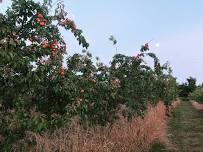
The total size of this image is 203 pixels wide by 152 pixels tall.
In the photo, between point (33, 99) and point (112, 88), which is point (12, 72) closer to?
point (33, 99)

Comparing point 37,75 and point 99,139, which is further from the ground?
point 37,75

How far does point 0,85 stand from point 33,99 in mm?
1654

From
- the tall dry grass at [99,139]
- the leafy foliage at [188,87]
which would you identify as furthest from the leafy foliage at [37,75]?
the leafy foliage at [188,87]

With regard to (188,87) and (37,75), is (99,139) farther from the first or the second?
(188,87)

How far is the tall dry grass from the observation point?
330 inches

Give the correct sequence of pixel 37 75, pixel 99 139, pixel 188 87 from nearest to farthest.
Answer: pixel 37 75 < pixel 99 139 < pixel 188 87

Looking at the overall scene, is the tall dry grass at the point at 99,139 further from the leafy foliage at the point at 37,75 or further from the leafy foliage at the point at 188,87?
the leafy foliage at the point at 188,87

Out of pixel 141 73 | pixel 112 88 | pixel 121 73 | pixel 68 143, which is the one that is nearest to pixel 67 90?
pixel 68 143

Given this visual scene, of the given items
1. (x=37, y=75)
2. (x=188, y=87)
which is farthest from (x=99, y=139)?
(x=188, y=87)

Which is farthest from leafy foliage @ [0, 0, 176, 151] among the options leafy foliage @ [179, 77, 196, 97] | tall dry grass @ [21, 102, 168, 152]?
leafy foliage @ [179, 77, 196, 97]

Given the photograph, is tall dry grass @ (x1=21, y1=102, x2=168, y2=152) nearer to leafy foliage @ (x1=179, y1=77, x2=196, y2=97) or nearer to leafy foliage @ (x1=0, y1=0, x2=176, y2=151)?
leafy foliage @ (x1=0, y1=0, x2=176, y2=151)

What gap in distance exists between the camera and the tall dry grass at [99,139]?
27.5 feet

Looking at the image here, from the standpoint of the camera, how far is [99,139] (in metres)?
9.77

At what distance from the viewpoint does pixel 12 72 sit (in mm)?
6266
